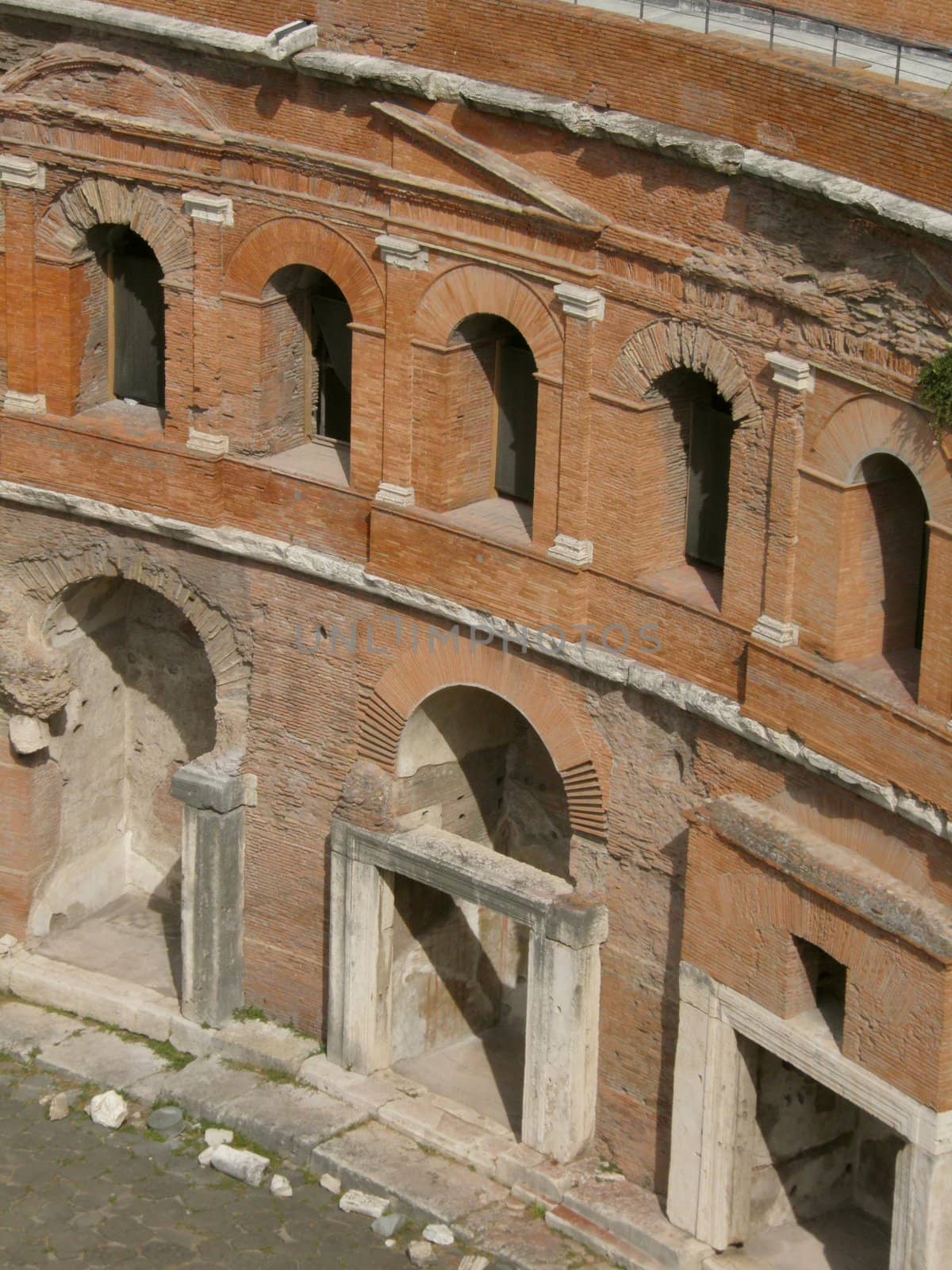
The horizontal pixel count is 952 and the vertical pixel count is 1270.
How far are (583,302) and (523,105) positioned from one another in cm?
148

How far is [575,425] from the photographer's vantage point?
2006 cm

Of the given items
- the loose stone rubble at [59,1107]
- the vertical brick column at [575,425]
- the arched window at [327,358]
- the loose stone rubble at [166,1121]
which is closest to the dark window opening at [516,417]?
the vertical brick column at [575,425]

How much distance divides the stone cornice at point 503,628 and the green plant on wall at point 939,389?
8.21 ft

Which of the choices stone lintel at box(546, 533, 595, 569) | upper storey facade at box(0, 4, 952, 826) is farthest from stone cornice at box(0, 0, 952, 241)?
stone lintel at box(546, 533, 595, 569)

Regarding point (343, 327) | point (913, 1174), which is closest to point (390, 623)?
point (343, 327)

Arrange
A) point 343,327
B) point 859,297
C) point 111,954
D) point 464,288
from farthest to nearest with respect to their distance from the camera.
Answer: point 111,954 < point 343,327 < point 464,288 < point 859,297

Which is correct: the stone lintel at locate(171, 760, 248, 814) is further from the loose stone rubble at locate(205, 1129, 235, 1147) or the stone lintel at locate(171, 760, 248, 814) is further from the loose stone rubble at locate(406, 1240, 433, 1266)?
the loose stone rubble at locate(406, 1240, 433, 1266)

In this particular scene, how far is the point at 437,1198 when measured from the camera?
20969 mm

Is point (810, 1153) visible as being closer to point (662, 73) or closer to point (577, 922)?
point (577, 922)

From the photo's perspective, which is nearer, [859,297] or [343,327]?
[859,297]

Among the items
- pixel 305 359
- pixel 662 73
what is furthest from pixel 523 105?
pixel 305 359

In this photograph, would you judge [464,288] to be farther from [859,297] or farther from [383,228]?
[859,297]

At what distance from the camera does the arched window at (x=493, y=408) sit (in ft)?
68.7

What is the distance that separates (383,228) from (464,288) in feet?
2.92
